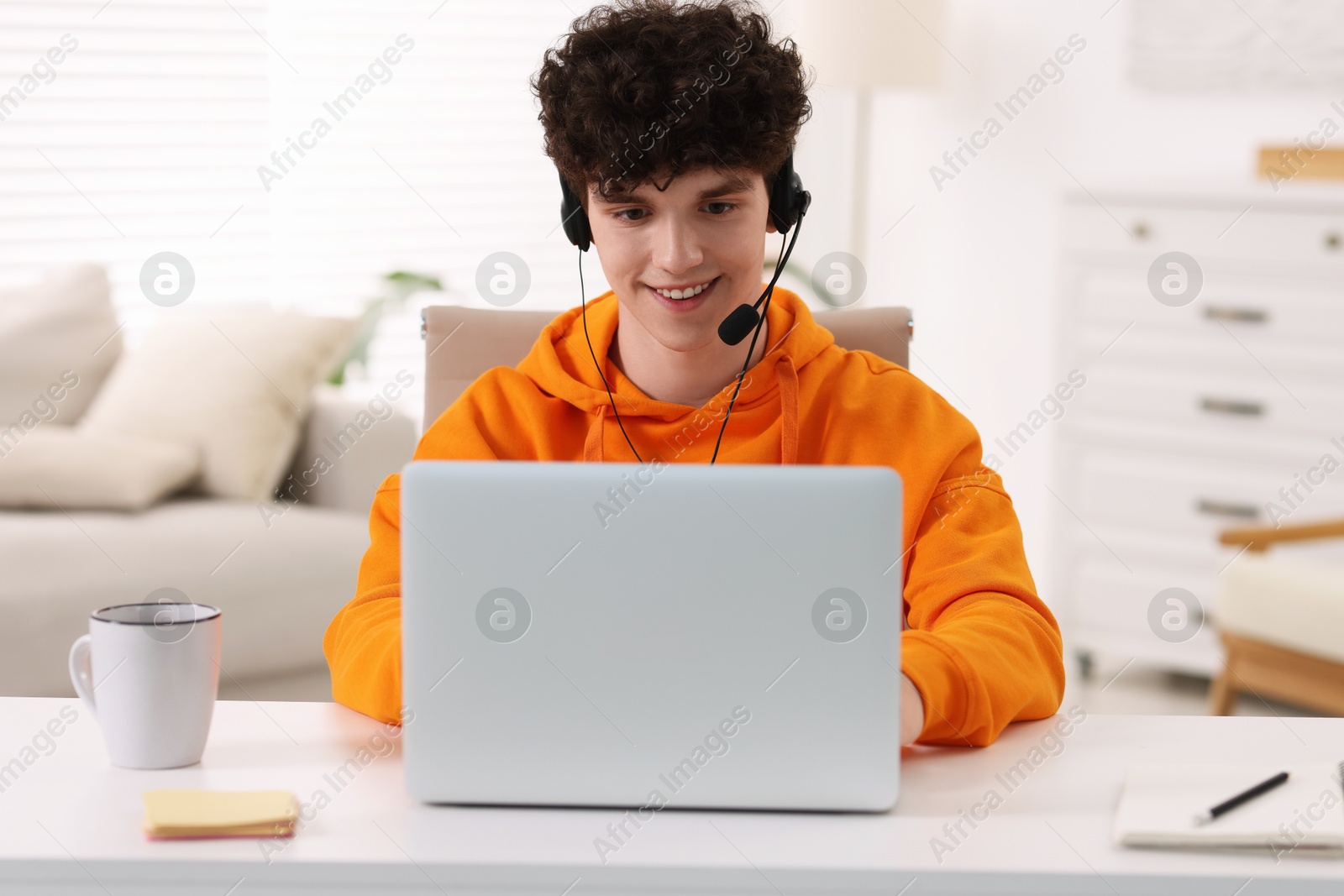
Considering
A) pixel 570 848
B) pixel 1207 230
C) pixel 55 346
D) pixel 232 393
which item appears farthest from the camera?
pixel 1207 230

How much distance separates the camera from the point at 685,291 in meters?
1.25

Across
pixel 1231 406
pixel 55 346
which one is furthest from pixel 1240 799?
pixel 55 346

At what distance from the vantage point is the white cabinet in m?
2.90

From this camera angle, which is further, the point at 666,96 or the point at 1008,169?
the point at 1008,169

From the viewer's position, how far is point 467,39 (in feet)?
12.0

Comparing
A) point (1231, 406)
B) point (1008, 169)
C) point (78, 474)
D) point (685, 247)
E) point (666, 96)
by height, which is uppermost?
point (1008, 169)

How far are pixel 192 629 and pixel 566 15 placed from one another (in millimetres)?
3135

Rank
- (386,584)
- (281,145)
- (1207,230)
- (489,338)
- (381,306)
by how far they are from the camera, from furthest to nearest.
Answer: (281,145)
(381,306)
(1207,230)
(489,338)
(386,584)

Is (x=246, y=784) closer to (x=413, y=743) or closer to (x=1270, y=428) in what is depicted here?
(x=413, y=743)

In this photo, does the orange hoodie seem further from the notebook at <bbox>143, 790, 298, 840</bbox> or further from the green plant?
the green plant

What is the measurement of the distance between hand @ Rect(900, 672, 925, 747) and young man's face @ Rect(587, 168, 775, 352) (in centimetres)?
46

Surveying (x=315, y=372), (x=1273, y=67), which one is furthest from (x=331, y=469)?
(x=1273, y=67)

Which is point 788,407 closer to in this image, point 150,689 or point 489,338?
point 489,338

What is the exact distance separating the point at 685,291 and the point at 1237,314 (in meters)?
2.13
